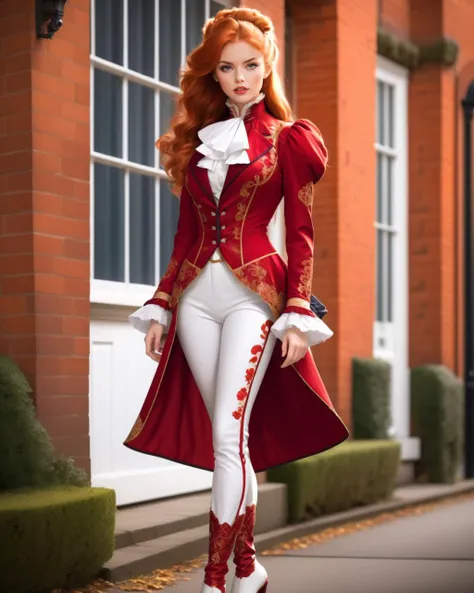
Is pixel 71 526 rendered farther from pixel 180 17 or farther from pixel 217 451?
pixel 180 17

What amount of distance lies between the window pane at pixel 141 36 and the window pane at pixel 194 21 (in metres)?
0.39

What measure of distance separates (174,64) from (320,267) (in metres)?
2.20

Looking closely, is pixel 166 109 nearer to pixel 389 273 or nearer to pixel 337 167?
pixel 337 167

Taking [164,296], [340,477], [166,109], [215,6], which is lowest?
[340,477]

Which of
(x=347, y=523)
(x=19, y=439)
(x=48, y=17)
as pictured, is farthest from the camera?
(x=347, y=523)

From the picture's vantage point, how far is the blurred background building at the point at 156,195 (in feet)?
17.5

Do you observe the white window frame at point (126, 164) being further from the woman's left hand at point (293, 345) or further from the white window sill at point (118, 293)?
the woman's left hand at point (293, 345)

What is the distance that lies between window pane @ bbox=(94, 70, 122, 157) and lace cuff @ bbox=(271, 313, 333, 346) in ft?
8.33

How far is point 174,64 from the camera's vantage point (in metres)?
7.02

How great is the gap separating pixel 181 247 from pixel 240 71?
A: 0.66 metres

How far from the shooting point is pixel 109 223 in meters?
6.37

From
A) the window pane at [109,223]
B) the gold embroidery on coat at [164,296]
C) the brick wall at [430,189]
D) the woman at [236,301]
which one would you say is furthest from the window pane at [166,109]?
the brick wall at [430,189]

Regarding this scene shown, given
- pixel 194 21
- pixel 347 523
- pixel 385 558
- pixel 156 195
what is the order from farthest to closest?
pixel 347 523 → pixel 194 21 → pixel 156 195 → pixel 385 558

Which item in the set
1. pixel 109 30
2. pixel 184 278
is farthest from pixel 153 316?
pixel 109 30
